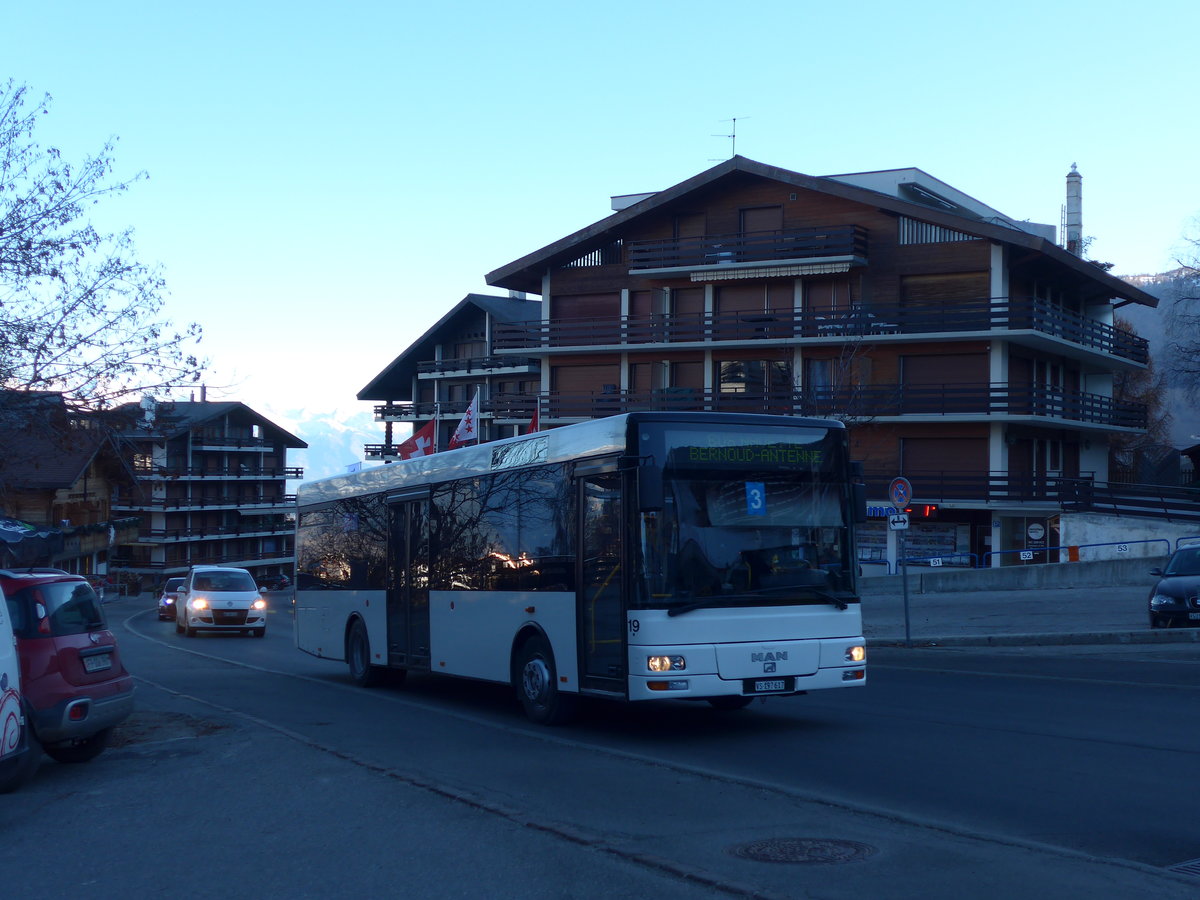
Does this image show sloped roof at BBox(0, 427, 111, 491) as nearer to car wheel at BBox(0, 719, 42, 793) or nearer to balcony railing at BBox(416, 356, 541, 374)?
car wheel at BBox(0, 719, 42, 793)

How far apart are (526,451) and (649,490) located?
3052mm

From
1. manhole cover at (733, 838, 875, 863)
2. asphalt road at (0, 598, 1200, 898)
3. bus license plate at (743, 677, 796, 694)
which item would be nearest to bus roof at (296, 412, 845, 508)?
bus license plate at (743, 677, 796, 694)

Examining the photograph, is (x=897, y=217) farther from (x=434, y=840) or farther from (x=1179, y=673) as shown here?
(x=434, y=840)

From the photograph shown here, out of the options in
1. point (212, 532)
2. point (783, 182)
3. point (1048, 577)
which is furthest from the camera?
point (212, 532)

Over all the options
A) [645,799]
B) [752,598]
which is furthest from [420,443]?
[645,799]

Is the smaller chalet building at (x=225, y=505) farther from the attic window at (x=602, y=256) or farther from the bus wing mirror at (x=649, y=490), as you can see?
the bus wing mirror at (x=649, y=490)

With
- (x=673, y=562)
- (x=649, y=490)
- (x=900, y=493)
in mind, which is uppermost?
(x=900, y=493)

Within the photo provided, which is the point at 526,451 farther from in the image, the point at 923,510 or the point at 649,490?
the point at 923,510

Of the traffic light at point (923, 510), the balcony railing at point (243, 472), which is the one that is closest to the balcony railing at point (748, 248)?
the traffic light at point (923, 510)

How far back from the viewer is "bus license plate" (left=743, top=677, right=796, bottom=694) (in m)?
11.7

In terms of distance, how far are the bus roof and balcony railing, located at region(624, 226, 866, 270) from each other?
30.1m

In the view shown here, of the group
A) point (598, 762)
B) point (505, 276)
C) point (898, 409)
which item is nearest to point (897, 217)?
point (898, 409)

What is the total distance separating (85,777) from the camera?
1045 centimetres

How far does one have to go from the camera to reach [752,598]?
1173 cm
